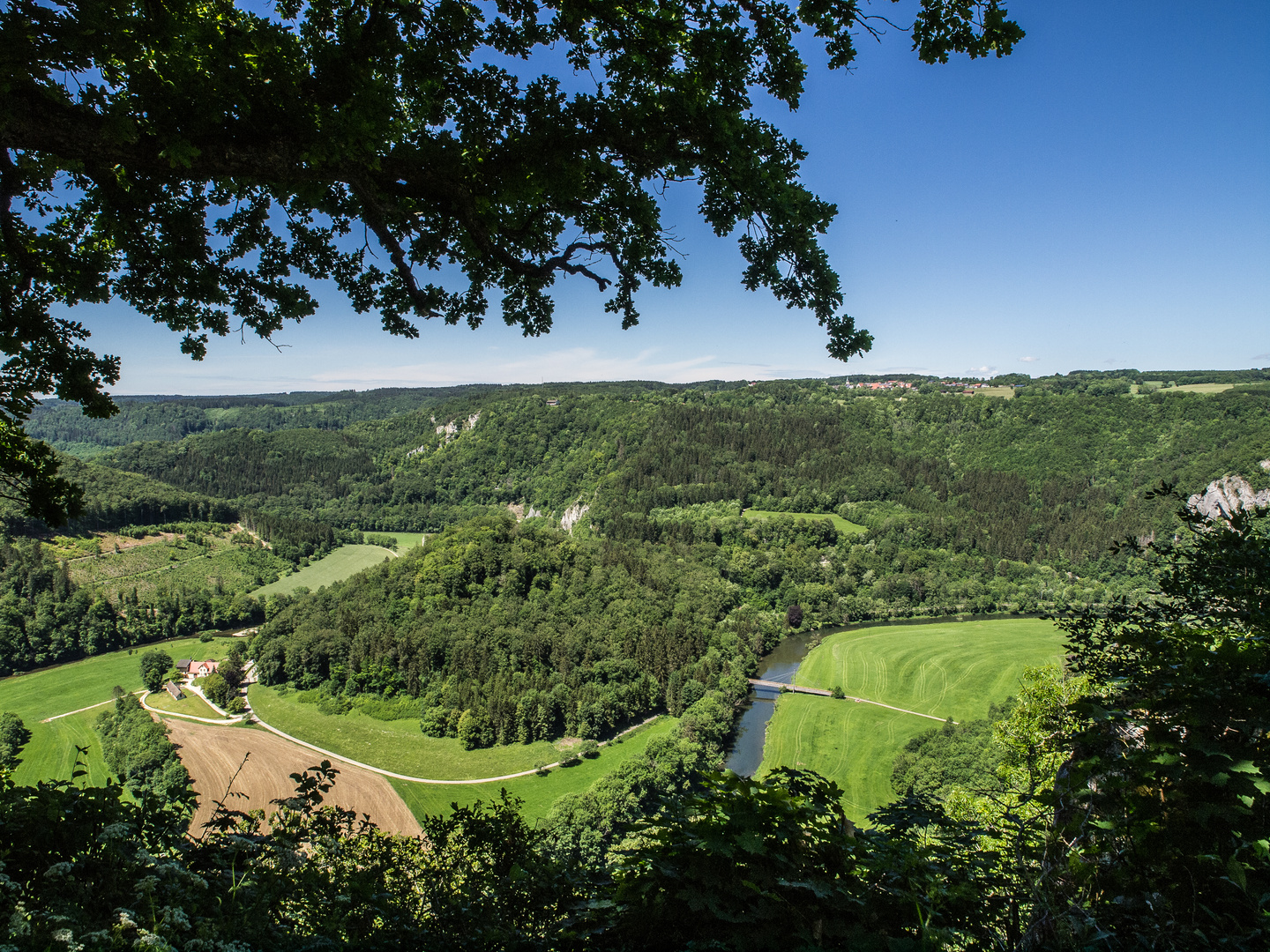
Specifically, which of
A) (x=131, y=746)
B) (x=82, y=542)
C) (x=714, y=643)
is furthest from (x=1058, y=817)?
(x=82, y=542)

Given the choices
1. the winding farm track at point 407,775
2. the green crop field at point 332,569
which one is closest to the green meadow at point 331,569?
the green crop field at point 332,569

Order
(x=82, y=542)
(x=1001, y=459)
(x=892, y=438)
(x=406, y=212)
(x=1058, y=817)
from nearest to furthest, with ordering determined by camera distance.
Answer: (x=1058, y=817), (x=406, y=212), (x=82, y=542), (x=1001, y=459), (x=892, y=438)

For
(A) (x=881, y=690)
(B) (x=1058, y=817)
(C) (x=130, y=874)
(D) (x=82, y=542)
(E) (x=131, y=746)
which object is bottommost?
(A) (x=881, y=690)

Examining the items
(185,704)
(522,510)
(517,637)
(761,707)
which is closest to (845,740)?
(761,707)

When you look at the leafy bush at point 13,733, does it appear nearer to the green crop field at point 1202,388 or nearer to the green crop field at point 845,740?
the green crop field at point 845,740

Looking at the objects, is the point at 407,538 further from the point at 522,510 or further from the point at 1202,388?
the point at 1202,388

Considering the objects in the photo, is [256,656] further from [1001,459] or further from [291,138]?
[1001,459]

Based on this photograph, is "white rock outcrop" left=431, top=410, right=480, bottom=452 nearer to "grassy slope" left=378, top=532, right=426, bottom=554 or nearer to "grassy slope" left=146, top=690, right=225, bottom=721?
"grassy slope" left=378, top=532, right=426, bottom=554

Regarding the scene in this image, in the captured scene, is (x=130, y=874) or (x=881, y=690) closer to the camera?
(x=130, y=874)
